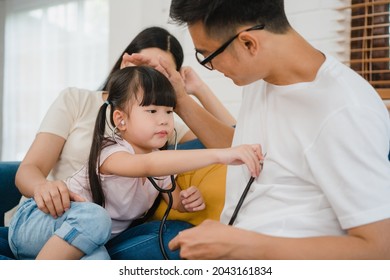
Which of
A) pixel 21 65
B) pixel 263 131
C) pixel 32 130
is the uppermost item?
pixel 263 131

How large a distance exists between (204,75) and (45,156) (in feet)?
3.70

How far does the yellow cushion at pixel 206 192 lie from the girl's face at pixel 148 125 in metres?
0.25

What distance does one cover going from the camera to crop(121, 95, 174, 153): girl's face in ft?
4.52

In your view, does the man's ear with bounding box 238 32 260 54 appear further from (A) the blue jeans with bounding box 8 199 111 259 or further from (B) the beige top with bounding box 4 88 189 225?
(B) the beige top with bounding box 4 88 189 225

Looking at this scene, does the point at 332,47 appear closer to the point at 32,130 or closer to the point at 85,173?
the point at 85,173

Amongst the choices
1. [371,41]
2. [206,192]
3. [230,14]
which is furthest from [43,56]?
[230,14]

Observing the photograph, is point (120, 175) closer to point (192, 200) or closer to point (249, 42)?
point (192, 200)

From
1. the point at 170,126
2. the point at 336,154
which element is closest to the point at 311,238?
the point at 336,154

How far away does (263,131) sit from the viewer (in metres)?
1.18

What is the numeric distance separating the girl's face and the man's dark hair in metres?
0.38

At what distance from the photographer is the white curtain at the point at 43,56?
13.7ft

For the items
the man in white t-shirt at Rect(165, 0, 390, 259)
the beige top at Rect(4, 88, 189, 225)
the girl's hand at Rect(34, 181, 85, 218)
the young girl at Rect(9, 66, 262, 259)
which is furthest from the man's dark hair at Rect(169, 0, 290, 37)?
the beige top at Rect(4, 88, 189, 225)

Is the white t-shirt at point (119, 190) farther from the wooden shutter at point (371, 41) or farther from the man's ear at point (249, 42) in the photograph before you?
the wooden shutter at point (371, 41)

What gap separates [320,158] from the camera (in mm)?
976
